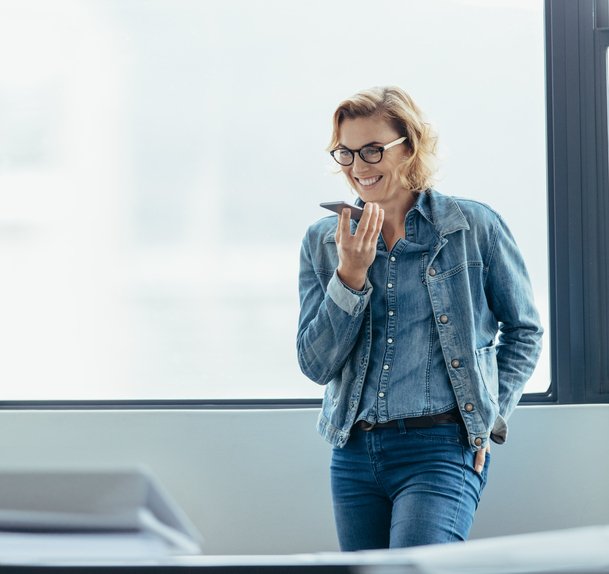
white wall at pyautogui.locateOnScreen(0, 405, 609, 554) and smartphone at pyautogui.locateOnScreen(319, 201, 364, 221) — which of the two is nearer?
smartphone at pyautogui.locateOnScreen(319, 201, 364, 221)

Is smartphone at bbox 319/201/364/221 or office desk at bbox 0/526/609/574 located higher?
smartphone at bbox 319/201/364/221

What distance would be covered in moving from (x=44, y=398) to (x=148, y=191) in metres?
0.68

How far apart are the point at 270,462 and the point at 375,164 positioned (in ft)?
3.14

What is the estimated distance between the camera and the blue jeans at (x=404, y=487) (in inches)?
54.6

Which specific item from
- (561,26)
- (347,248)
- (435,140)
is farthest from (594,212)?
(347,248)

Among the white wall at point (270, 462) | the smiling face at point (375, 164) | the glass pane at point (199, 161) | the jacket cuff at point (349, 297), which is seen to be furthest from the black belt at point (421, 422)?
the glass pane at point (199, 161)

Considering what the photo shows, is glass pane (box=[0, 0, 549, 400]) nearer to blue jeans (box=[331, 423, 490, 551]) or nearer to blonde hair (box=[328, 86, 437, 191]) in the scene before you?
blonde hair (box=[328, 86, 437, 191])

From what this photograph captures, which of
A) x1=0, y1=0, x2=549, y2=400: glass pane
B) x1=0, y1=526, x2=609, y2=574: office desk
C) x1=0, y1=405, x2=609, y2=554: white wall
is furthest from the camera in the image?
x1=0, y1=0, x2=549, y2=400: glass pane

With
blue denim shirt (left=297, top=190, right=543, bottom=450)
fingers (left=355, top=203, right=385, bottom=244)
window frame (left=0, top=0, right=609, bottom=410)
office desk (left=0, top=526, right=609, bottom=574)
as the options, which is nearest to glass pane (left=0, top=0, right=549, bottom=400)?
window frame (left=0, top=0, right=609, bottom=410)

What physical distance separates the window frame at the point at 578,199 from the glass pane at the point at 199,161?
5 centimetres

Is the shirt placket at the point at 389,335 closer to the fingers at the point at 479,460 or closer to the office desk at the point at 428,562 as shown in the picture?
the fingers at the point at 479,460

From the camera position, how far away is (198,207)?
2.23m

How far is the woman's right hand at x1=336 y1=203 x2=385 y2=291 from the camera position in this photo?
1499 millimetres

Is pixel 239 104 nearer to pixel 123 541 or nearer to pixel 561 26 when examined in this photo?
pixel 561 26
